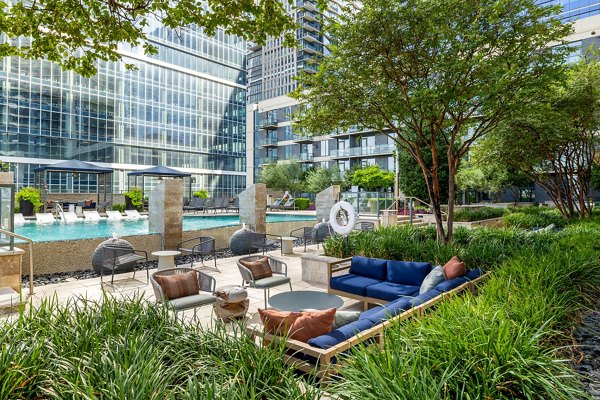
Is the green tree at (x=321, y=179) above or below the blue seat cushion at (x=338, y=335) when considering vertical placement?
above

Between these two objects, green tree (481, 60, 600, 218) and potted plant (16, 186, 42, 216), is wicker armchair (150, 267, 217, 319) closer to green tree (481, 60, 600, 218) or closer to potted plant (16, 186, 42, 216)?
green tree (481, 60, 600, 218)

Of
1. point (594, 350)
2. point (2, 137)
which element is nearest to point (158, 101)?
point (2, 137)

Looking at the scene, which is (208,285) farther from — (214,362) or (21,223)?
(21,223)

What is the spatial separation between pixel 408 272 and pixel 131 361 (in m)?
4.42

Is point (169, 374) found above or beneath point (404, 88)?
beneath

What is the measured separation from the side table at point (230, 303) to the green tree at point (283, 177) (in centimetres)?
3415

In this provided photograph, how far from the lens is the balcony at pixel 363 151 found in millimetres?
40763

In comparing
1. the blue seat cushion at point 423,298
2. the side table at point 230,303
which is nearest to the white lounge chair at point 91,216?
the side table at point 230,303

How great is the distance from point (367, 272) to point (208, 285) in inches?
108

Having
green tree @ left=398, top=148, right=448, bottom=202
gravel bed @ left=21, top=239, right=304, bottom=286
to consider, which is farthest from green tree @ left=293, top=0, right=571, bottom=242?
green tree @ left=398, top=148, right=448, bottom=202

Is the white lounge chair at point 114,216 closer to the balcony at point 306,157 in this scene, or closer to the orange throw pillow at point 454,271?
the orange throw pillow at point 454,271

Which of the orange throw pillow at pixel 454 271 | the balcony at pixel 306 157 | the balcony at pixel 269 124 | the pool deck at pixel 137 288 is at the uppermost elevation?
the balcony at pixel 269 124

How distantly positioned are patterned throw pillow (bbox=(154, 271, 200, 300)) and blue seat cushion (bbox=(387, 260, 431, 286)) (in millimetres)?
3130

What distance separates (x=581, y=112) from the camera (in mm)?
12039
